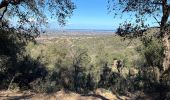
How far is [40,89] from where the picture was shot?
71.5ft

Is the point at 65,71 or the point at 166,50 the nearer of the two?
the point at 166,50

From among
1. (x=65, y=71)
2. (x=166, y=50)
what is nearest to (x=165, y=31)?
(x=166, y=50)

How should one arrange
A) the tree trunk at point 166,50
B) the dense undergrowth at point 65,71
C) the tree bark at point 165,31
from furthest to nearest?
the dense undergrowth at point 65,71
the tree trunk at point 166,50
the tree bark at point 165,31

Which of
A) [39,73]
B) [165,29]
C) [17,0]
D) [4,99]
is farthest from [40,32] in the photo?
[39,73]

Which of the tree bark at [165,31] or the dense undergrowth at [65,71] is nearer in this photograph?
the tree bark at [165,31]

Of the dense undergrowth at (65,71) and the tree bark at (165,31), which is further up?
the tree bark at (165,31)

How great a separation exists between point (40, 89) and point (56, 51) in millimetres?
38774

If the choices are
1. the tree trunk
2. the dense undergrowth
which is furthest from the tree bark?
the dense undergrowth

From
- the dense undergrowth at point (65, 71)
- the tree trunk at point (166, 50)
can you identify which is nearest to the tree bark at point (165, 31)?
the tree trunk at point (166, 50)

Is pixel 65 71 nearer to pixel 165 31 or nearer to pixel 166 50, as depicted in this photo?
pixel 166 50

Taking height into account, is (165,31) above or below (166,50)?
above

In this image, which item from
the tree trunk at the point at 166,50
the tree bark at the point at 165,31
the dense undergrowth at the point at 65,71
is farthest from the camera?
the dense undergrowth at the point at 65,71

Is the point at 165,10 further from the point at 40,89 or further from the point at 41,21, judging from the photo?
the point at 40,89

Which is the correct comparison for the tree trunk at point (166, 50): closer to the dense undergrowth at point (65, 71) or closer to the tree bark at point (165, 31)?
the tree bark at point (165, 31)
